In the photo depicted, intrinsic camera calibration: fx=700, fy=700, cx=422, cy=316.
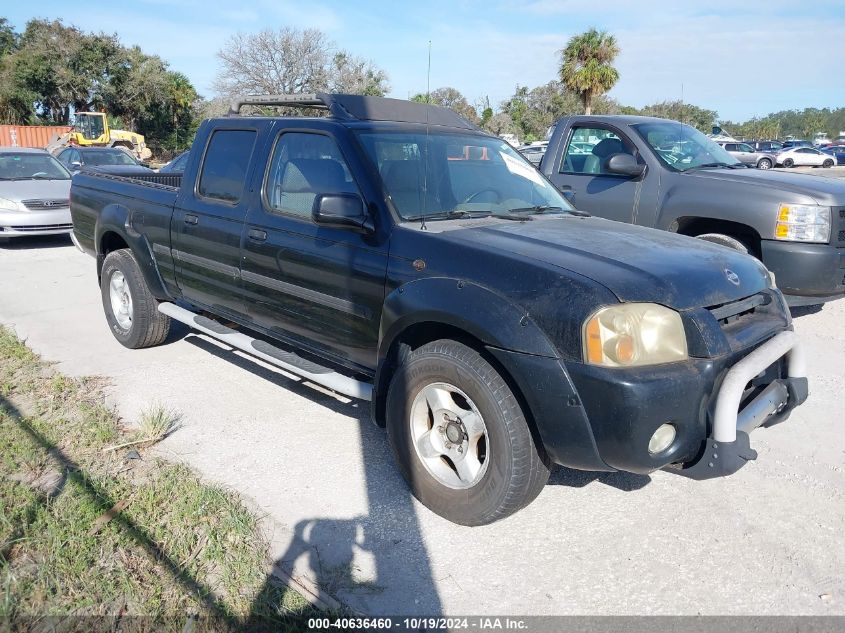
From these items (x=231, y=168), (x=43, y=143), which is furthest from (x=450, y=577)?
(x=43, y=143)

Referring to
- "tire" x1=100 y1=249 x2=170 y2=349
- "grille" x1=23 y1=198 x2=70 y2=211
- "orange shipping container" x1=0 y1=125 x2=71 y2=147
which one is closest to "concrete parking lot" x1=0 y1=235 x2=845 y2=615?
"tire" x1=100 y1=249 x2=170 y2=349

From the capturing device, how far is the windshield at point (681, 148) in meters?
6.77

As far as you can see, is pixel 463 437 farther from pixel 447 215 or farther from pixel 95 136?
pixel 95 136

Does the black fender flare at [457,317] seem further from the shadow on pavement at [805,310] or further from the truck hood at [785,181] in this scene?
Answer: the shadow on pavement at [805,310]

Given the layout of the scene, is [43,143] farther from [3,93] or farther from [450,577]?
[450,577]

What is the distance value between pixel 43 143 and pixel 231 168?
38420 mm

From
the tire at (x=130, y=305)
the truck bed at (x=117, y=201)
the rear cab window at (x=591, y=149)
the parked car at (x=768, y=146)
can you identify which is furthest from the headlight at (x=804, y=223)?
the parked car at (x=768, y=146)

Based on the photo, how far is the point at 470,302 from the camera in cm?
307

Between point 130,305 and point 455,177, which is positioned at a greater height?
point 455,177

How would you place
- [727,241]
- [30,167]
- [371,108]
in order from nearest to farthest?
[371,108] → [727,241] → [30,167]

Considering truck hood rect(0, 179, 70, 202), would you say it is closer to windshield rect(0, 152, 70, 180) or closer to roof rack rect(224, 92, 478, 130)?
windshield rect(0, 152, 70, 180)

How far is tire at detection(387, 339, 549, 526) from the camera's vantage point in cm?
300

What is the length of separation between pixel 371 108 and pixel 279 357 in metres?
1.65

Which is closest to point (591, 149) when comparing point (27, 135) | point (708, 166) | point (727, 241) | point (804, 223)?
point (708, 166)
